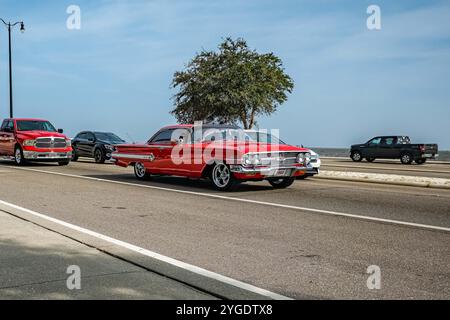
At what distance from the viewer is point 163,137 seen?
14.3 meters

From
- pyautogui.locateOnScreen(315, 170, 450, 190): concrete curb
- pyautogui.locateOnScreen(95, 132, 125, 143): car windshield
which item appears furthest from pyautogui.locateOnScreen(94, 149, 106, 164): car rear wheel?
pyautogui.locateOnScreen(315, 170, 450, 190): concrete curb

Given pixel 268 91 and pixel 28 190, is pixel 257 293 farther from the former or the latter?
pixel 268 91

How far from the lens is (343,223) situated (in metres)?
8.11

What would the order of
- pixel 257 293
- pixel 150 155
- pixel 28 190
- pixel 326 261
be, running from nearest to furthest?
pixel 257 293
pixel 326 261
pixel 28 190
pixel 150 155

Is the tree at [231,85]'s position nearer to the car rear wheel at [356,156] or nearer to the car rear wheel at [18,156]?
the car rear wheel at [356,156]

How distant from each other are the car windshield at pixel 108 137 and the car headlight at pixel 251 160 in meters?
14.4

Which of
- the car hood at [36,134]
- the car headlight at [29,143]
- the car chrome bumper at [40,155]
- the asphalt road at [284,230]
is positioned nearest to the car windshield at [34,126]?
the car hood at [36,134]

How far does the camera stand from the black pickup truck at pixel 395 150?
29688 millimetres

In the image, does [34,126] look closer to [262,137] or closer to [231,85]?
[262,137]

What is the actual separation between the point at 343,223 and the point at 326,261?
252 cm

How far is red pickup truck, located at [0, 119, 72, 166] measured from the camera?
21156mm

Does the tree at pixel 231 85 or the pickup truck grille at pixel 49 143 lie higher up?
the tree at pixel 231 85

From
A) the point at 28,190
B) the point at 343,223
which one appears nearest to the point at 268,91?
the point at 28,190

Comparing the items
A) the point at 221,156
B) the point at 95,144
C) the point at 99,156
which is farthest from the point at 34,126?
the point at 221,156
